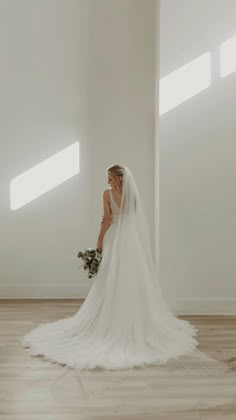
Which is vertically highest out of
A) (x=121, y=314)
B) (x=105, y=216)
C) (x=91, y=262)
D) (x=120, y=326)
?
(x=105, y=216)

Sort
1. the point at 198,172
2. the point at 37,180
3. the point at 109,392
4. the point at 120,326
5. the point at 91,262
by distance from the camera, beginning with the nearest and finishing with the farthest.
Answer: the point at 109,392 < the point at 120,326 < the point at 91,262 < the point at 198,172 < the point at 37,180

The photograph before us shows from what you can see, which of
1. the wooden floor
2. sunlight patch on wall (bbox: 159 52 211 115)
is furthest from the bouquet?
sunlight patch on wall (bbox: 159 52 211 115)

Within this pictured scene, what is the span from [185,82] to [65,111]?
2010 millimetres

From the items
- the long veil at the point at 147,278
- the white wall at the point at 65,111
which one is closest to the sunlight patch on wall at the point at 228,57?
the white wall at the point at 65,111

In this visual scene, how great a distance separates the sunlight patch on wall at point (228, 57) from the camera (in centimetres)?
700

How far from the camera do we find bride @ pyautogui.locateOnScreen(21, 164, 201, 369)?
4.96 metres

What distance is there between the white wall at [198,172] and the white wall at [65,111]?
131 centimetres

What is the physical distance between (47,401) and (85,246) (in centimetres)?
455

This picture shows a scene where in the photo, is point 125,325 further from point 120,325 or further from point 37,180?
point 37,180

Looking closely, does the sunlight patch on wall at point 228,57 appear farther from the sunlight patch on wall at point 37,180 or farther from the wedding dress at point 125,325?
the sunlight patch on wall at point 37,180

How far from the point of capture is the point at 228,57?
7.01 meters

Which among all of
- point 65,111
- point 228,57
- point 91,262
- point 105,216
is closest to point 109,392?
point 91,262

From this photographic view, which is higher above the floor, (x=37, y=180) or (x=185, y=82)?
(x=185, y=82)

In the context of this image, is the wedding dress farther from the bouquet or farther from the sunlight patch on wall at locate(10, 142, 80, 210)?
the sunlight patch on wall at locate(10, 142, 80, 210)
